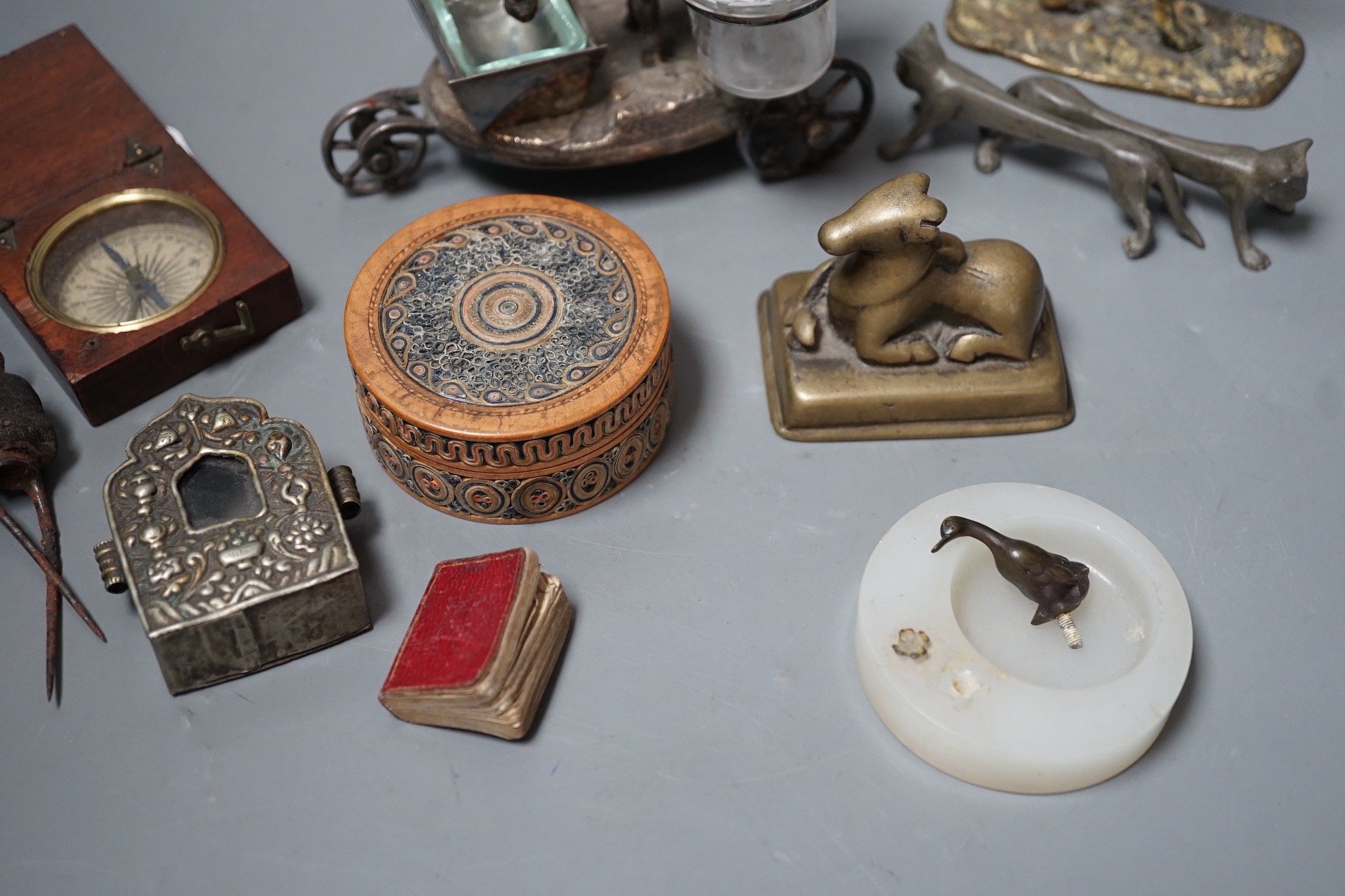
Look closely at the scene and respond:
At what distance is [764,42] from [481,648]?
1.06 meters

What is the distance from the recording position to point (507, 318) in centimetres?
208

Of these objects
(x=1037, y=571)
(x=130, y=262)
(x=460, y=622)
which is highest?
(x=130, y=262)

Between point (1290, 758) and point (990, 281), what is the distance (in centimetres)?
79

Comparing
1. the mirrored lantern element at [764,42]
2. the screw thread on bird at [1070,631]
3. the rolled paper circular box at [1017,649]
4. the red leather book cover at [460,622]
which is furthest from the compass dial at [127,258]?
the screw thread on bird at [1070,631]

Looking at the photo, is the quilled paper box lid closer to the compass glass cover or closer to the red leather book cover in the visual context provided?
the red leather book cover

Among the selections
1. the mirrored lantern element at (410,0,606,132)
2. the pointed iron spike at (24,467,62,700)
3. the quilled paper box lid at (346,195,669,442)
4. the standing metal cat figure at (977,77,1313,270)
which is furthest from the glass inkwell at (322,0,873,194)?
the pointed iron spike at (24,467,62,700)

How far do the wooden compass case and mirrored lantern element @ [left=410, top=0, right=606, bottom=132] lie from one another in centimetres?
43

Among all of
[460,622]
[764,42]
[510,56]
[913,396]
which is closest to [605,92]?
[510,56]

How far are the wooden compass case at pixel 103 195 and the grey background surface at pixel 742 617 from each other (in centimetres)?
6

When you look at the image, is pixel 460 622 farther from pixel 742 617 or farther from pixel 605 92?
pixel 605 92

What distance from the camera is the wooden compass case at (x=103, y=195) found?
220cm

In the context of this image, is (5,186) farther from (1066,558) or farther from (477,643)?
(1066,558)

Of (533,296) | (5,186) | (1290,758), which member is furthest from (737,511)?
(5,186)

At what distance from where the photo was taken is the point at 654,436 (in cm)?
215
